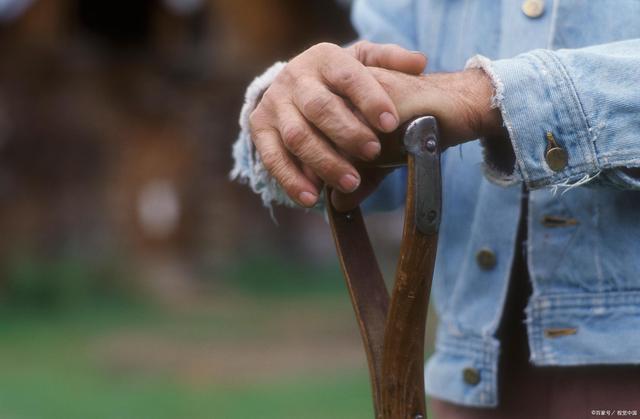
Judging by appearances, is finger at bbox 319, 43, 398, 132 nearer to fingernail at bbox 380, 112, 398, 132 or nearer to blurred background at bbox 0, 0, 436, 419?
fingernail at bbox 380, 112, 398, 132

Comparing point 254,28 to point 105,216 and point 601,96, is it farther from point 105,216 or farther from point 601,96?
point 601,96

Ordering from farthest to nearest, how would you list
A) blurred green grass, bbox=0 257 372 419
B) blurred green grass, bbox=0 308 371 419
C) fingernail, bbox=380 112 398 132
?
1. blurred green grass, bbox=0 257 372 419
2. blurred green grass, bbox=0 308 371 419
3. fingernail, bbox=380 112 398 132

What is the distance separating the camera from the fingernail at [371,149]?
147 centimetres

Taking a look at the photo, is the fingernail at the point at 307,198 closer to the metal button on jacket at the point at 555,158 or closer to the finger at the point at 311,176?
the finger at the point at 311,176

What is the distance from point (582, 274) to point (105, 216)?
10321 millimetres

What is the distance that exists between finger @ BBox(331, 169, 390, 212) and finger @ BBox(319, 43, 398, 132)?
0.19 metres

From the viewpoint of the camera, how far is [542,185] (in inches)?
59.6

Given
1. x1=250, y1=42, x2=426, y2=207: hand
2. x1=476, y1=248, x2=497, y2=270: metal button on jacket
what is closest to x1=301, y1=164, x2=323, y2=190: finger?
x1=250, y1=42, x2=426, y2=207: hand

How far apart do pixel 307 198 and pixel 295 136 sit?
0.10 metres

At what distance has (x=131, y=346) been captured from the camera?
29.3ft

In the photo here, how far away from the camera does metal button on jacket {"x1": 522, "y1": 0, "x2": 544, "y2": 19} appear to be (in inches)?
70.9

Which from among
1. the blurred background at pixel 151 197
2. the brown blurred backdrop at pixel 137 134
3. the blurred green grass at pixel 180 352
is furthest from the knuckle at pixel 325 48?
the brown blurred backdrop at pixel 137 134

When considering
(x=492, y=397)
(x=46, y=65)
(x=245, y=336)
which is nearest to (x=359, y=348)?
(x=245, y=336)

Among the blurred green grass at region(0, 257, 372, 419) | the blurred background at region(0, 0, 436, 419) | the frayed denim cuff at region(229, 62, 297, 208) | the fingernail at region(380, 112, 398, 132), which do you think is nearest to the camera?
the fingernail at region(380, 112, 398, 132)
